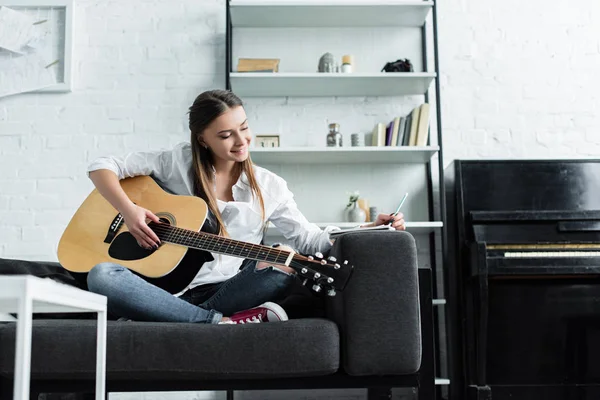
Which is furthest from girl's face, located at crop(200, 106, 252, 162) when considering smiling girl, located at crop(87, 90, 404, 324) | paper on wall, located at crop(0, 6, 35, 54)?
paper on wall, located at crop(0, 6, 35, 54)

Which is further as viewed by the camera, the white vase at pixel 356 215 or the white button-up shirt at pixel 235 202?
the white vase at pixel 356 215

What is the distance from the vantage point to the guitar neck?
162cm

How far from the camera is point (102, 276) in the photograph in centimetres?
163

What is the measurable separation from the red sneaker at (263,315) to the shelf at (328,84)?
1.65 meters

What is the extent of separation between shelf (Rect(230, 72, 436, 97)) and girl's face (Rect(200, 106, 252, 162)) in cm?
107

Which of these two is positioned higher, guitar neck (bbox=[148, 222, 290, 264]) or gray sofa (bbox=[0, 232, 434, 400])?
guitar neck (bbox=[148, 222, 290, 264])

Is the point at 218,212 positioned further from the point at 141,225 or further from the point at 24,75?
the point at 24,75

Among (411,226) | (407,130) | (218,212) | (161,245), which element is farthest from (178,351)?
(407,130)

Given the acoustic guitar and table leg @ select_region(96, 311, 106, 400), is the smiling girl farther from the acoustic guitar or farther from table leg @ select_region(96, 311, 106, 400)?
table leg @ select_region(96, 311, 106, 400)

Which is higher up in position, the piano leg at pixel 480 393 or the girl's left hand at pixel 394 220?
the girl's left hand at pixel 394 220

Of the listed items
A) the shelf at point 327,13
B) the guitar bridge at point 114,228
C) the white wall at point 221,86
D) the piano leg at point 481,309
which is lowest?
the piano leg at point 481,309

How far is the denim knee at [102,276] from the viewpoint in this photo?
5.32 feet

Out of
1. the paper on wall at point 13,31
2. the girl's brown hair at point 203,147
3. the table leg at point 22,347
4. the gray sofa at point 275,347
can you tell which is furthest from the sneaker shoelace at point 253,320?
the paper on wall at point 13,31

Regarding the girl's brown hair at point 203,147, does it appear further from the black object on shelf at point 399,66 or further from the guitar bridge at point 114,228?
the black object on shelf at point 399,66
